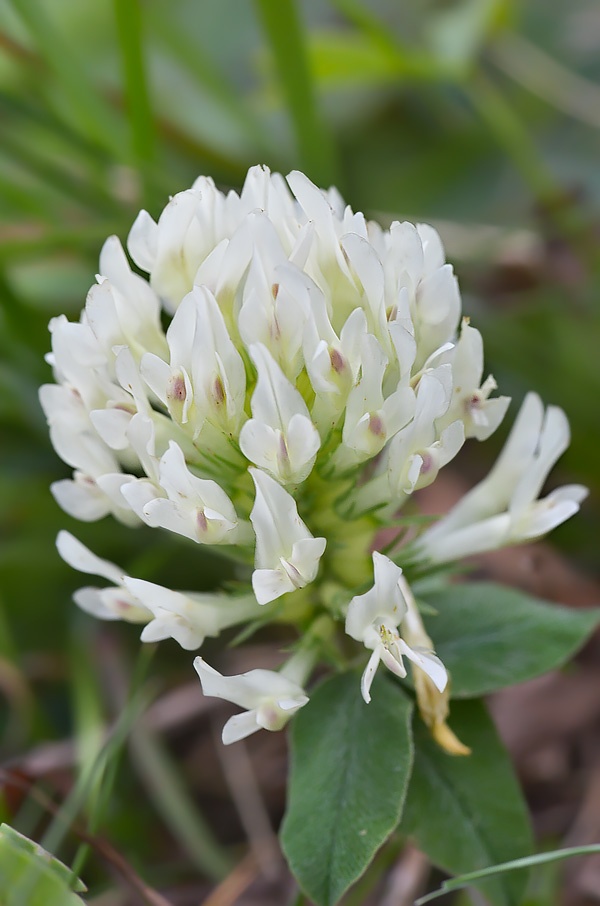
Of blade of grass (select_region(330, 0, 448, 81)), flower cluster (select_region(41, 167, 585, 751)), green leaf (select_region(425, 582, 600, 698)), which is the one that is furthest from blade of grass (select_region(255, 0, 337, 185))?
green leaf (select_region(425, 582, 600, 698))

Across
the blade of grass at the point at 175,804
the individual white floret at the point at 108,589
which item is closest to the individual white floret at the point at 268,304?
the individual white floret at the point at 108,589

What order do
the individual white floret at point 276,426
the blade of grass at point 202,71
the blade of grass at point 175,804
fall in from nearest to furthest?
the individual white floret at point 276,426 → the blade of grass at point 175,804 → the blade of grass at point 202,71

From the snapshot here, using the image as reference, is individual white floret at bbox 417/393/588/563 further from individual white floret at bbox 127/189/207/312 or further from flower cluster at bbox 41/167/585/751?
individual white floret at bbox 127/189/207/312

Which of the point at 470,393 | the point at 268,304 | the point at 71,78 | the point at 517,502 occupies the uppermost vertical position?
the point at 71,78

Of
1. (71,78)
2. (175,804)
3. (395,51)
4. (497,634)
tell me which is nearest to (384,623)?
(497,634)

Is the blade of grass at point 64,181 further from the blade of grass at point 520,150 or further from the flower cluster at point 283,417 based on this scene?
the blade of grass at point 520,150

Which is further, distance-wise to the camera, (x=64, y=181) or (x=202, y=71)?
(x=202, y=71)

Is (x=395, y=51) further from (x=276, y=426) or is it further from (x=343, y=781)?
(x=343, y=781)
